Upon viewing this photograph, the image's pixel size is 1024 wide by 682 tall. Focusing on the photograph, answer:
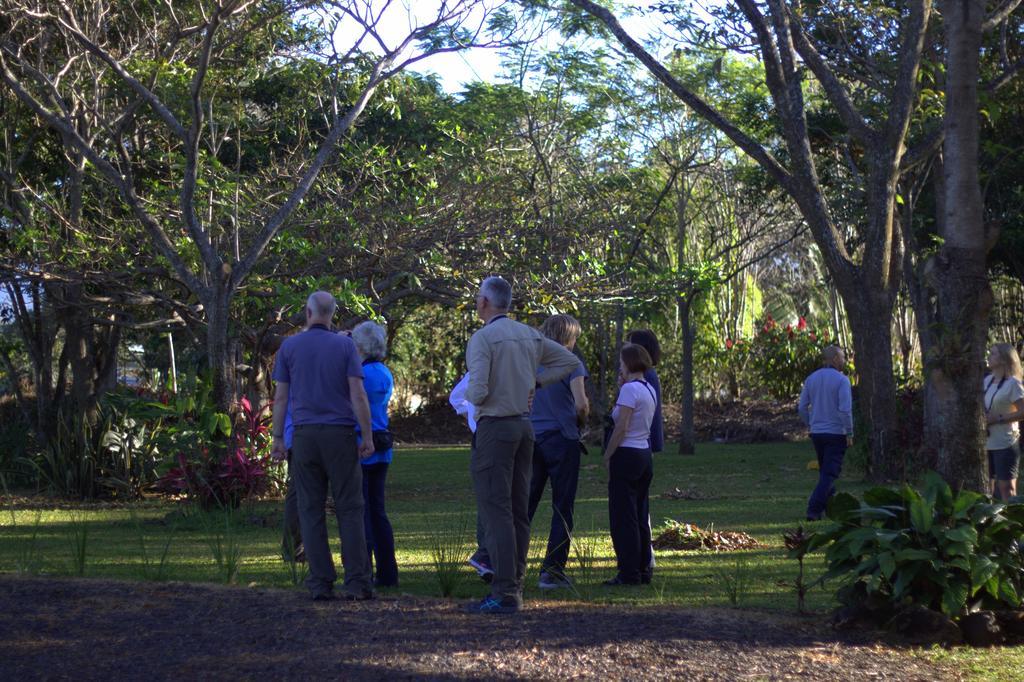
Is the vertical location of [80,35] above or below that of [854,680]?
above

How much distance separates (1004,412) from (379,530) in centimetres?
567

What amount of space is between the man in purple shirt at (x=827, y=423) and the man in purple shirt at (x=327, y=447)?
5.76 metres

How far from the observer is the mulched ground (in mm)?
6113

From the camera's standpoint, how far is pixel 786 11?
15.1 meters

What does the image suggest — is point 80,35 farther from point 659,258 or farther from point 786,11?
point 659,258

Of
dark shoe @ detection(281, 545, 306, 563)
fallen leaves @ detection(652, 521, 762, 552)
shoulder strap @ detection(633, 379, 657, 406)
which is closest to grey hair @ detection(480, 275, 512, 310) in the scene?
shoulder strap @ detection(633, 379, 657, 406)

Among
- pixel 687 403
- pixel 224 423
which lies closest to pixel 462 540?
Answer: pixel 224 423

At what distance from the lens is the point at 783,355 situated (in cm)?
2983

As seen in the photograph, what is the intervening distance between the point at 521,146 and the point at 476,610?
1529 cm

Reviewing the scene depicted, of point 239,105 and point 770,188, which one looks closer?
point 239,105

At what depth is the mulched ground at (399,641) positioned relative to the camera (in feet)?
20.1

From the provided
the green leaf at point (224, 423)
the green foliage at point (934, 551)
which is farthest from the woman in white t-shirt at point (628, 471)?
the green leaf at point (224, 423)

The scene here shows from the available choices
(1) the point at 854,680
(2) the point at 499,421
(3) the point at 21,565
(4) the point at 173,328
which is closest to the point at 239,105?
(4) the point at 173,328

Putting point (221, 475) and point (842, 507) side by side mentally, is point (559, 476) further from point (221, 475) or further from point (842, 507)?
point (221, 475)
